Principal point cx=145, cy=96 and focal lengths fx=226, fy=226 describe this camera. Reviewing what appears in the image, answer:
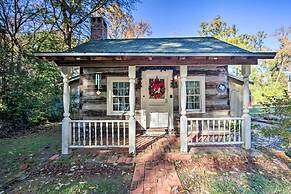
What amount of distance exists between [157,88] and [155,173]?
4.06 meters

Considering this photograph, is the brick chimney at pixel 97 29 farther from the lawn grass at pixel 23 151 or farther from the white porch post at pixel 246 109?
the white porch post at pixel 246 109

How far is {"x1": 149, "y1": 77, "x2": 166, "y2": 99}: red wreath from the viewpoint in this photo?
8.27 meters

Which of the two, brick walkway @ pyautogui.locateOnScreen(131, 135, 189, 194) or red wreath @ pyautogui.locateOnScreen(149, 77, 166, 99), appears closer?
brick walkway @ pyautogui.locateOnScreen(131, 135, 189, 194)

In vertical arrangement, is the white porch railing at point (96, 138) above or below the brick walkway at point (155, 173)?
above

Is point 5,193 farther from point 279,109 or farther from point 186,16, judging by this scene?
point 186,16

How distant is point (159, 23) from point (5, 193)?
27.0 meters

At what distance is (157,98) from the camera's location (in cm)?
836

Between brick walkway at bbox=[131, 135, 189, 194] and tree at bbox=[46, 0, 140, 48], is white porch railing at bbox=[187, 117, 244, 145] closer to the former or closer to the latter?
brick walkway at bbox=[131, 135, 189, 194]

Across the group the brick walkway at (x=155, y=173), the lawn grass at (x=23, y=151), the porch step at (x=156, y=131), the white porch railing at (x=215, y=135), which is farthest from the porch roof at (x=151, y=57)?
the porch step at (x=156, y=131)

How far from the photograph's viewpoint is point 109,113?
8344 mm

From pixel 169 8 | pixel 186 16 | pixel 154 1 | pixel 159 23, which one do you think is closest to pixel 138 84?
pixel 154 1

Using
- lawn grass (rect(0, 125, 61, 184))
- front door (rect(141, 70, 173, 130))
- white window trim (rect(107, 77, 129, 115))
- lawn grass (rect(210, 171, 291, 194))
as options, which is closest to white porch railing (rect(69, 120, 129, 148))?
lawn grass (rect(0, 125, 61, 184))

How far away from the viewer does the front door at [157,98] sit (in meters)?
8.28

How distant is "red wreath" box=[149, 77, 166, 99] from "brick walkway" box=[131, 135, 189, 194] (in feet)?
7.68
